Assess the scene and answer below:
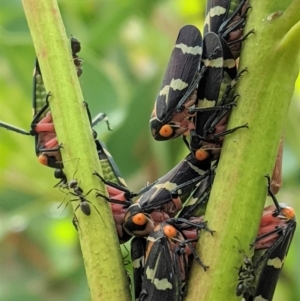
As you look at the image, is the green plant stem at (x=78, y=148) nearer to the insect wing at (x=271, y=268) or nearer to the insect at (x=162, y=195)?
the insect at (x=162, y=195)

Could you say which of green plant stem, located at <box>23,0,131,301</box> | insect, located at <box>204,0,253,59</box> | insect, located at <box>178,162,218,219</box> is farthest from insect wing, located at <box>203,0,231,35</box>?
green plant stem, located at <box>23,0,131,301</box>

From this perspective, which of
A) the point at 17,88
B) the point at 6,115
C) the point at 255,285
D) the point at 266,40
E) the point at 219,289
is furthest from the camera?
the point at 17,88

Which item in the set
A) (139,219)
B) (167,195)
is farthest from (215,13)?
(139,219)

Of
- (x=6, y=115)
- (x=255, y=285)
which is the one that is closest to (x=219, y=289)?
(x=255, y=285)

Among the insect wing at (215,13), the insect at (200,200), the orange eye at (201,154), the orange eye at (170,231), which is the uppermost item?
the insect wing at (215,13)

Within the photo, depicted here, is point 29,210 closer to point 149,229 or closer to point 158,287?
point 149,229

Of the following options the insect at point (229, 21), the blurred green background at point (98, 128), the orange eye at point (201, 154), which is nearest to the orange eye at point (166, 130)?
the orange eye at point (201, 154)
